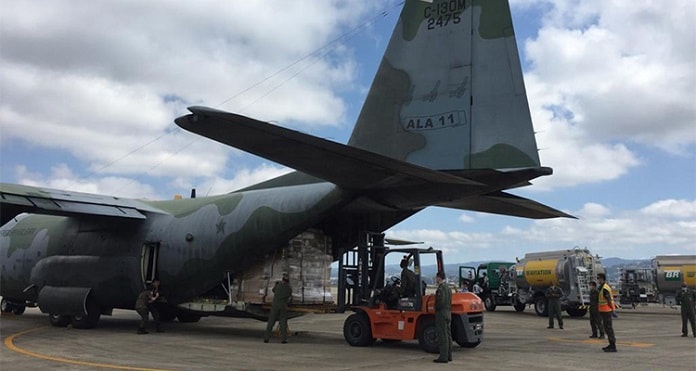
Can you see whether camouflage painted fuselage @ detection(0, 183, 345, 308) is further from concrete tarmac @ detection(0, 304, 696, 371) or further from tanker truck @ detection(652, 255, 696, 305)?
tanker truck @ detection(652, 255, 696, 305)

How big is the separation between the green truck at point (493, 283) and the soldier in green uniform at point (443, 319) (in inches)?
638

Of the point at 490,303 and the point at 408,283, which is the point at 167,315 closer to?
the point at 408,283

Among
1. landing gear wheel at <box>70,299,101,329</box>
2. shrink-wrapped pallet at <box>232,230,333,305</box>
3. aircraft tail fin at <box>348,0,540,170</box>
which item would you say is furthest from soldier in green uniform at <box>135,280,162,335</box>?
aircraft tail fin at <box>348,0,540,170</box>

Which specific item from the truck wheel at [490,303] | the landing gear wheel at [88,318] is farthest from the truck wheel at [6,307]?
the truck wheel at [490,303]

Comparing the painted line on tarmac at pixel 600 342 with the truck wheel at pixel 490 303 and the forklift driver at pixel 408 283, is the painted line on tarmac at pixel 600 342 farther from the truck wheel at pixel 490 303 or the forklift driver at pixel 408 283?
the truck wheel at pixel 490 303

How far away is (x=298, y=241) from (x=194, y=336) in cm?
343

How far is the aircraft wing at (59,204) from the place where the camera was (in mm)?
13008

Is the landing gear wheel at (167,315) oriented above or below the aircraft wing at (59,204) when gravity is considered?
below

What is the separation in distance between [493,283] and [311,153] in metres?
19.0

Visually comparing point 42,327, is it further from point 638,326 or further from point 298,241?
point 638,326

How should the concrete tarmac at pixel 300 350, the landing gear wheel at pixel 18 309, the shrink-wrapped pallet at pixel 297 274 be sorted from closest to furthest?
1. the concrete tarmac at pixel 300 350
2. the shrink-wrapped pallet at pixel 297 274
3. the landing gear wheel at pixel 18 309

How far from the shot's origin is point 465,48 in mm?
11133

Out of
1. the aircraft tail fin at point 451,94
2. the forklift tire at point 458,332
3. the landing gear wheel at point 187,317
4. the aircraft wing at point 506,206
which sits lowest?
the landing gear wheel at point 187,317

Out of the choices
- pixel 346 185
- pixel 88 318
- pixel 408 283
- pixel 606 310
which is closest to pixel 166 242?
pixel 88 318
